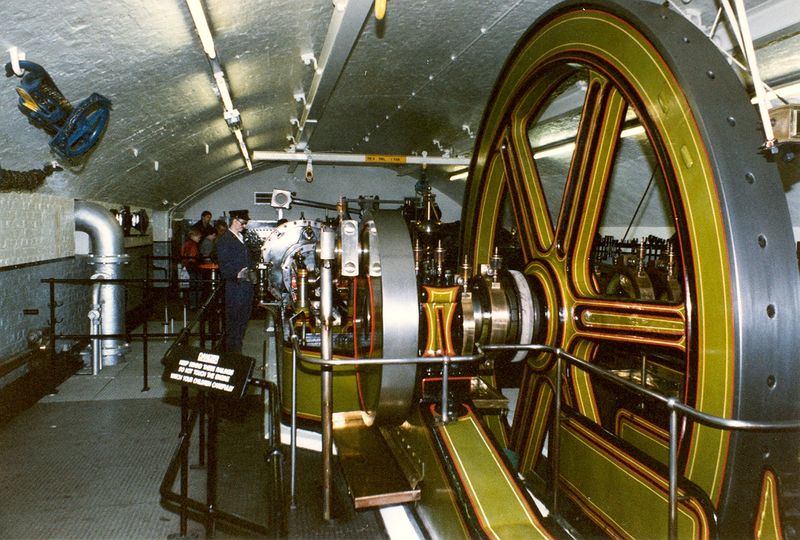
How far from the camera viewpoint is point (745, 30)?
Answer: 5.27 feet

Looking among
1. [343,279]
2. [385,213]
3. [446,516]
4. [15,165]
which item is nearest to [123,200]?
[15,165]

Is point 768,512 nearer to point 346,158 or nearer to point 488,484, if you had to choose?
point 488,484

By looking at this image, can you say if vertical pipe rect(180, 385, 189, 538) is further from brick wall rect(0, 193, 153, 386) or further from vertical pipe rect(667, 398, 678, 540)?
brick wall rect(0, 193, 153, 386)

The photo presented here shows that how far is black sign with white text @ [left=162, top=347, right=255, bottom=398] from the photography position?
2.19 meters

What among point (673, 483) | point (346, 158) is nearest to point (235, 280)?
point (346, 158)

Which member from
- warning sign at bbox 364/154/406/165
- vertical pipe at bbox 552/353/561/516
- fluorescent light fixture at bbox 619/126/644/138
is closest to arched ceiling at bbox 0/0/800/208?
warning sign at bbox 364/154/406/165

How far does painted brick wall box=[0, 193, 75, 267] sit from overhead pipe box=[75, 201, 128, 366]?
0.53 ft

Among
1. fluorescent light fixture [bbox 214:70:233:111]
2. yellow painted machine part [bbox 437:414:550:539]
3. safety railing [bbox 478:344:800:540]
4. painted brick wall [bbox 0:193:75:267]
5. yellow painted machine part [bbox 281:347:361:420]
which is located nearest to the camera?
safety railing [bbox 478:344:800:540]

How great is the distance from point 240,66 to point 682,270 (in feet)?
12.3

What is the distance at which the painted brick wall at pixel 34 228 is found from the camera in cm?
430

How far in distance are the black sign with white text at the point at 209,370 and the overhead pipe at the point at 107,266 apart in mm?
3713

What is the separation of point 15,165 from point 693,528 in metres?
4.54

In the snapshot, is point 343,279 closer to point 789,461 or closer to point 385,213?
point 385,213

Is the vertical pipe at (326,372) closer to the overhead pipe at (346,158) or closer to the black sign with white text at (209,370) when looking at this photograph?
the black sign with white text at (209,370)
